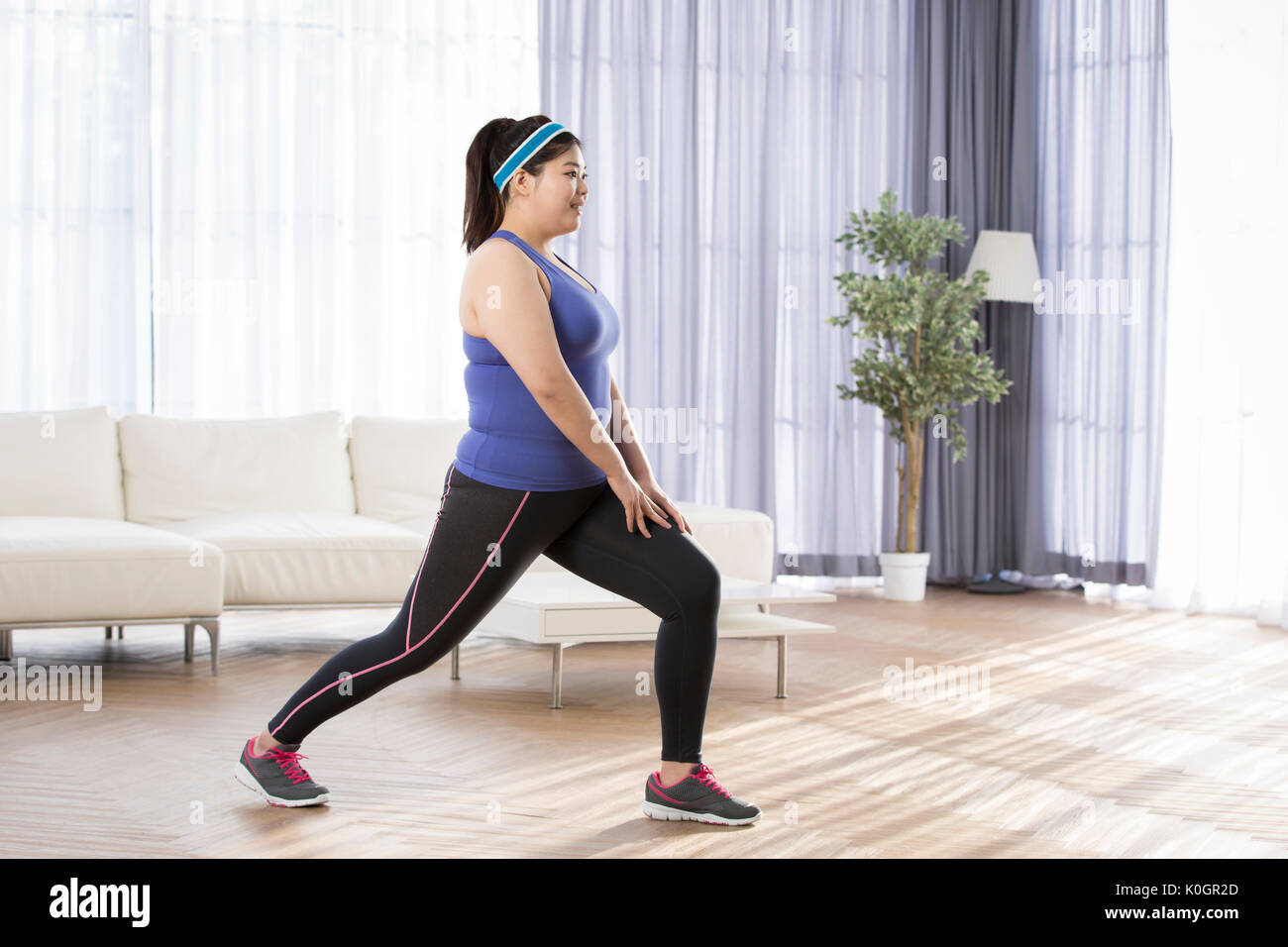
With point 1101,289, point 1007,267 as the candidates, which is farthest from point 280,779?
point 1101,289

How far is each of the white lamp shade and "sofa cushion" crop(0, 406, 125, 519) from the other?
4.03 meters

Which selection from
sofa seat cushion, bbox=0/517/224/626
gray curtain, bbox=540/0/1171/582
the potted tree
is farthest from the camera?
gray curtain, bbox=540/0/1171/582

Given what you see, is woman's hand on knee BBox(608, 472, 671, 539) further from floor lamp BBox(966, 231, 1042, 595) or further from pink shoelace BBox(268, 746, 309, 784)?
floor lamp BBox(966, 231, 1042, 595)

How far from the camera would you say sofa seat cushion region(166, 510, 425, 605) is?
15.5ft

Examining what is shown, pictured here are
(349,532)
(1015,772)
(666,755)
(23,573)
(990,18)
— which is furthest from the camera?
(990,18)

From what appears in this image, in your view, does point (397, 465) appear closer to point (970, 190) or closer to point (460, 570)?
point (460, 570)

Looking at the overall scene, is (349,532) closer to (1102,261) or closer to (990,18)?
(1102,261)

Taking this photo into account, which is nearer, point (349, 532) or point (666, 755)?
point (666, 755)

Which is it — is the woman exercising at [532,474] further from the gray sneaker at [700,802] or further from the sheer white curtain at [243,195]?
the sheer white curtain at [243,195]

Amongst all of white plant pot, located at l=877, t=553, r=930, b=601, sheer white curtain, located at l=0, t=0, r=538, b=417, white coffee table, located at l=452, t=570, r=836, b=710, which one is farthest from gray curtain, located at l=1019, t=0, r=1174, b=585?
white coffee table, located at l=452, t=570, r=836, b=710

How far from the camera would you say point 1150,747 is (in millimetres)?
3541

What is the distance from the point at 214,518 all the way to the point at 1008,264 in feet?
13.0
